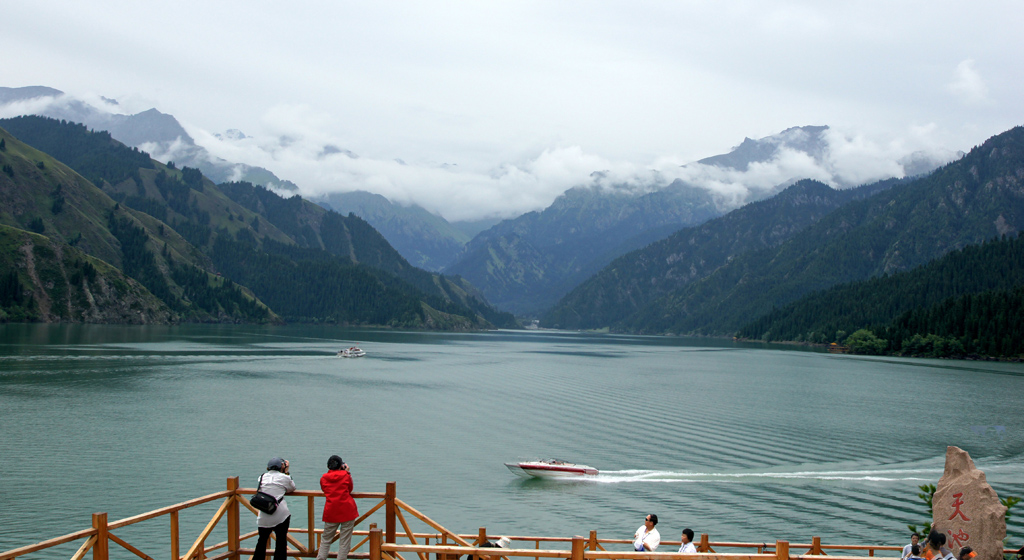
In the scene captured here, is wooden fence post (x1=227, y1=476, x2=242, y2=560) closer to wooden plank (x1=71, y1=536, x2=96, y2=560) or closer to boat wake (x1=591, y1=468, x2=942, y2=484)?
wooden plank (x1=71, y1=536, x2=96, y2=560)

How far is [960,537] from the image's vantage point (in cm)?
2183

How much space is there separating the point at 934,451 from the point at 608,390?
5220 cm

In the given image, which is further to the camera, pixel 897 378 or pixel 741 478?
pixel 897 378

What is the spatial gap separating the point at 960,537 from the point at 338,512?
18818 mm

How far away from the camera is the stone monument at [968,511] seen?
21156 mm

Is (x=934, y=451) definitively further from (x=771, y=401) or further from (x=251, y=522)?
(x=251, y=522)

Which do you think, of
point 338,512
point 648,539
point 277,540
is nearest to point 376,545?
point 338,512

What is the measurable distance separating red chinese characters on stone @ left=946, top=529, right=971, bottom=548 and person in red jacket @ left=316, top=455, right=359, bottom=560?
1824 centimetres

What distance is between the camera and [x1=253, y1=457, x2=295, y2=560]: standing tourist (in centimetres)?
1948

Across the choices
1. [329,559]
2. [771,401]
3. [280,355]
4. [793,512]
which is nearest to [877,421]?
[771,401]

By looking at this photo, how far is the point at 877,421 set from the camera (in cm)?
8394

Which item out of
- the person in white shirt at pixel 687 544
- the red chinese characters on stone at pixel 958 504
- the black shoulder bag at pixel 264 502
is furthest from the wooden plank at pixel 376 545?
the red chinese characters on stone at pixel 958 504

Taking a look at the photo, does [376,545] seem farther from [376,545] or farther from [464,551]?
[464,551]

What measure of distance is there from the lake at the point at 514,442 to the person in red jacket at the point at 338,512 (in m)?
19.2
